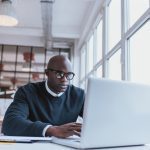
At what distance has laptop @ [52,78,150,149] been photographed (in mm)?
877

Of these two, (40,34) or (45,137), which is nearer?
(45,137)

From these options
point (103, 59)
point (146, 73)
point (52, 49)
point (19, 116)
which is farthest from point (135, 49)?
point (52, 49)

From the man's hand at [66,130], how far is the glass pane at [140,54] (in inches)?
58.7

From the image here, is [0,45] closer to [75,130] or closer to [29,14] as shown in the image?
[29,14]

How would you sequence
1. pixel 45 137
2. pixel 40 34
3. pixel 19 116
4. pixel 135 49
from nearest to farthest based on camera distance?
pixel 45 137 < pixel 19 116 < pixel 135 49 < pixel 40 34

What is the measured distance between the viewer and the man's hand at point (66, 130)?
106cm

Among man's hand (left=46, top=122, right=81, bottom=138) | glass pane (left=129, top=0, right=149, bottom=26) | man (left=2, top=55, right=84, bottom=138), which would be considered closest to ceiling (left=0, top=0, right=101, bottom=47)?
glass pane (left=129, top=0, right=149, bottom=26)

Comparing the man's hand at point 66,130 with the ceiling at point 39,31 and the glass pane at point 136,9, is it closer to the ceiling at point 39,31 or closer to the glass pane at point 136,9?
the glass pane at point 136,9

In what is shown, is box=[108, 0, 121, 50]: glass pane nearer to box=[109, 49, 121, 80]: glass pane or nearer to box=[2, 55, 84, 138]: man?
box=[109, 49, 121, 80]: glass pane

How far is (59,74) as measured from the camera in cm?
159

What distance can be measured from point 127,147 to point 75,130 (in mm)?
226

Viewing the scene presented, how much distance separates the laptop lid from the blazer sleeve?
384 mm

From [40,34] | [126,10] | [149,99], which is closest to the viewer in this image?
[149,99]

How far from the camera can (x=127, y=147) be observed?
102 centimetres
